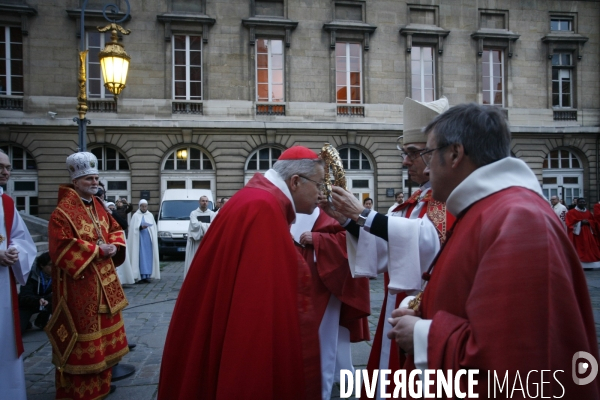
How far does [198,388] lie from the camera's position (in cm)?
215

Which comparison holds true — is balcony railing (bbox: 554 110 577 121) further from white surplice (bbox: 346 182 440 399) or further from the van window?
white surplice (bbox: 346 182 440 399)

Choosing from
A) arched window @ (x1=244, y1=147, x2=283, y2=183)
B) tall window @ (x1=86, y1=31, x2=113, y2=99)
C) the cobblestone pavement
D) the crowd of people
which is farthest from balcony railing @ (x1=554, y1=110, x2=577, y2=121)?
the crowd of people

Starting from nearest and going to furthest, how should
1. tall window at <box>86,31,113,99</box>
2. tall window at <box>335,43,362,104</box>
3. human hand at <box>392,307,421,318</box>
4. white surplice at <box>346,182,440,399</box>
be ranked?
human hand at <box>392,307,421,318</box>
white surplice at <box>346,182,440,399</box>
tall window at <box>86,31,113,99</box>
tall window at <box>335,43,362,104</box>

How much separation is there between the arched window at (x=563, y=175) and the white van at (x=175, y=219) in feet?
52.1

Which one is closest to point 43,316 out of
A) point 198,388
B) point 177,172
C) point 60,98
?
point 198,388

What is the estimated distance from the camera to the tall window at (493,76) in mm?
21328

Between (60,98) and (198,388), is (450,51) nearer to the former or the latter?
(60,98)

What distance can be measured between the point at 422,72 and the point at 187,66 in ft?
33.5

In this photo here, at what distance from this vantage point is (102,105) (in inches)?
736

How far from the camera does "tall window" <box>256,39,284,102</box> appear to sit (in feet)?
64.6

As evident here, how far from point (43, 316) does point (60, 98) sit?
14.7 m

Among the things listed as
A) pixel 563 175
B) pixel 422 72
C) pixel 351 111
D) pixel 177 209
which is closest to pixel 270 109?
pixel 351 111

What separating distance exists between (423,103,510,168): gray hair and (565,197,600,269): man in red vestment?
12.7 metres

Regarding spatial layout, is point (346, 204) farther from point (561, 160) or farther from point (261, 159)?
point (561, 160)
